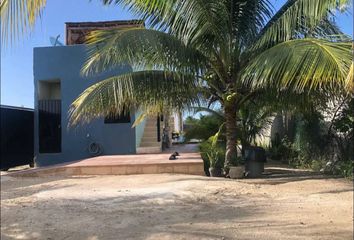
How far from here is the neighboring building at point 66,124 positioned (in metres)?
19.0

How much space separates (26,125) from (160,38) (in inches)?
415

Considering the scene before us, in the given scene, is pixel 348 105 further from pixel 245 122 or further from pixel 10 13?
pixel 10 13

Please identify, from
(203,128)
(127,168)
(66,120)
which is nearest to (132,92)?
(127,168)

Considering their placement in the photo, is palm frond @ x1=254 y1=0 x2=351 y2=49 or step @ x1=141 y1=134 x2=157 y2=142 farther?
step @ x1=141 y1=134 x2=157 y2=142

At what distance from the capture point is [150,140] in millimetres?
21141

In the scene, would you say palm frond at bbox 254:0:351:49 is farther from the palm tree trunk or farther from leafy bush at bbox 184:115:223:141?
leafy bush at bbox 184:115:223:141

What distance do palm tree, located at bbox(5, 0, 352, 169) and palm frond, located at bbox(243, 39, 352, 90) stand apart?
3 centimetres

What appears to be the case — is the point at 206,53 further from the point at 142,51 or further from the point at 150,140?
the point at 150,140

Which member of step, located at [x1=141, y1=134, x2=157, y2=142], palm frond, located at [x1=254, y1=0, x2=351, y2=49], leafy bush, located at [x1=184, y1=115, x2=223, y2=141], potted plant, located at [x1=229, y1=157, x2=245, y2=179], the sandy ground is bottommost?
the sandy ground

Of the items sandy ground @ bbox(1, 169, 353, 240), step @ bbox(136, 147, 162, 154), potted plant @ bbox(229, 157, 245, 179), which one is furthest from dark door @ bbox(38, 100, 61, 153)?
potted plant @ bbox(229, 157, 245, 179)

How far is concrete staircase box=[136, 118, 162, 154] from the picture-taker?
63.6ft

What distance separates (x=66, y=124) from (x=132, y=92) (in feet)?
27.4

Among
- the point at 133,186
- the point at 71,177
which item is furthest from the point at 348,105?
the point at 71,177

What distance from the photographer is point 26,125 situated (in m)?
19.7
